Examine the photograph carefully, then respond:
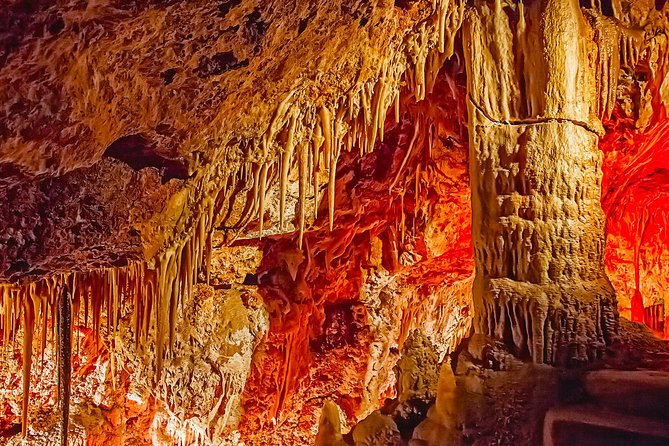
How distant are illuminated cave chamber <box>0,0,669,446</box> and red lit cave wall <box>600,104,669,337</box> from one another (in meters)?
0.06

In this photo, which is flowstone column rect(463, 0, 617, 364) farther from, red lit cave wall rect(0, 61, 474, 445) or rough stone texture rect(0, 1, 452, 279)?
red lit cave wall rect(0, 61, 474, 445)

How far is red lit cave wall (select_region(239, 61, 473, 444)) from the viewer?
6.24m

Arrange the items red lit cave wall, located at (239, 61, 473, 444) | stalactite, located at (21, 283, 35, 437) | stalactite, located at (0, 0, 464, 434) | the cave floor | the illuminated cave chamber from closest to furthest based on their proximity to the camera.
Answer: the illuminated cave chamber < the cave floor < stalactite, located at (0, 0, 464, 434) < stalactite, located at (21, 283, 35, 437) < red lit cave wall, located at (239, 61, 473, 444)

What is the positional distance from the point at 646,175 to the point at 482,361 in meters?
4.43

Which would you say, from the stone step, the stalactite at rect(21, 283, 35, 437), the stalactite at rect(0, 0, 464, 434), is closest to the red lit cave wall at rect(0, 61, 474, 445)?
the stalactite at rect(0, 0, 464, 434)

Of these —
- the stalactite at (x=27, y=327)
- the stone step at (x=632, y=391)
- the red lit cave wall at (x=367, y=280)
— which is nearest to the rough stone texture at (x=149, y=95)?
the stalactite at (x=27, y=327)

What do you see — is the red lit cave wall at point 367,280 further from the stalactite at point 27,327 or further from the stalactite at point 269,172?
the stalactite at point 27,327

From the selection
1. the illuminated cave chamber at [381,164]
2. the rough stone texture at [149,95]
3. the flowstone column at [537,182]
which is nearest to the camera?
the rough stone texture at [149,95]

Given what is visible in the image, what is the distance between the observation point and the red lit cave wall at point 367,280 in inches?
246

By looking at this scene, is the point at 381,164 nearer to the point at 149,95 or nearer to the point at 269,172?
the point at 269,172

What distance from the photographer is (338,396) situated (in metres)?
7.95

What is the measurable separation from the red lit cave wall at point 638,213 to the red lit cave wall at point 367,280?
152 cm

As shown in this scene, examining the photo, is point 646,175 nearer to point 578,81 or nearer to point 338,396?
point 578,81

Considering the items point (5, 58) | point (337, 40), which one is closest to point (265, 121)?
point (337, 40)
